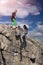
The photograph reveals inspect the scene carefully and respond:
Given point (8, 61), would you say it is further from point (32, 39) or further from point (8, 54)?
point (32, 39)

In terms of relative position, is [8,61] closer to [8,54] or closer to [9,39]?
[8,54]

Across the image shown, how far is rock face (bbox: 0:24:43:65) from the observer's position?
27.3 metres

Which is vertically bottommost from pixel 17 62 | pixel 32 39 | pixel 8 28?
pixel 17 62

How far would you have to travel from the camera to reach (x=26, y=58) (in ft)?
93.8

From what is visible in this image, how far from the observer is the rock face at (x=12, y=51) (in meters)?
27.3

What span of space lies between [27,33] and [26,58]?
346cm

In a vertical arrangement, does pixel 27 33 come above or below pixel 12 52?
above

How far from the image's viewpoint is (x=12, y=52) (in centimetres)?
2770

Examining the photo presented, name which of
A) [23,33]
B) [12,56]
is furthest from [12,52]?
[23,33]

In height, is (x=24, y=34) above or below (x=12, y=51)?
above

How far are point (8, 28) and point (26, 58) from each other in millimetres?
4421

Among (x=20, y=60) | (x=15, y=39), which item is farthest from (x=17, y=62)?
(x=15, y=39)

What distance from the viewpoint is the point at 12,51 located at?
2769 cm

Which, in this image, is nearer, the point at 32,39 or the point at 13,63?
the point at 13,63
